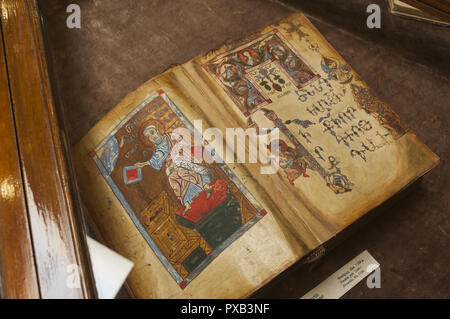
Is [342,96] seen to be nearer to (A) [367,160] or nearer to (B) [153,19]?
(A) [367,160]

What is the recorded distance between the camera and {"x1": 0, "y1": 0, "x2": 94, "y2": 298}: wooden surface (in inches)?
24.6

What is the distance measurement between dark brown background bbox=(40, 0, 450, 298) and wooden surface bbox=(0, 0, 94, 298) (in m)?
0.19

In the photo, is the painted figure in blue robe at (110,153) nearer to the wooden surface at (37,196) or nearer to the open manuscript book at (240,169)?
the open manuscript book at (240,169)

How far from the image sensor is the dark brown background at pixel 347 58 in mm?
969

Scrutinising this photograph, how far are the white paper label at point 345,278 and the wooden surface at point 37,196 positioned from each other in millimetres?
565

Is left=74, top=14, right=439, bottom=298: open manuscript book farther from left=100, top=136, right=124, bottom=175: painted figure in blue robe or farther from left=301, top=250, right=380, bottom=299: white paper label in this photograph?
left=301, top=250, right=380, bottom=299: white paper label

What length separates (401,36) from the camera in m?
1.13

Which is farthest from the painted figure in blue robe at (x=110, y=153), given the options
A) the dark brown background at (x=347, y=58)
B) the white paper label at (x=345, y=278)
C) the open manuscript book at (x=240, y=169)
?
the white paper label at (x=345, y=278)

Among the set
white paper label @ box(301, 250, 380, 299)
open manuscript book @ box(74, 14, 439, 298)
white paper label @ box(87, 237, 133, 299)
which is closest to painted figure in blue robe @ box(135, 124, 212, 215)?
open manuscript book @ box(74, 14, 439, 298)

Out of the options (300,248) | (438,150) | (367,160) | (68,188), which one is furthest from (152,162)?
(438,150)
